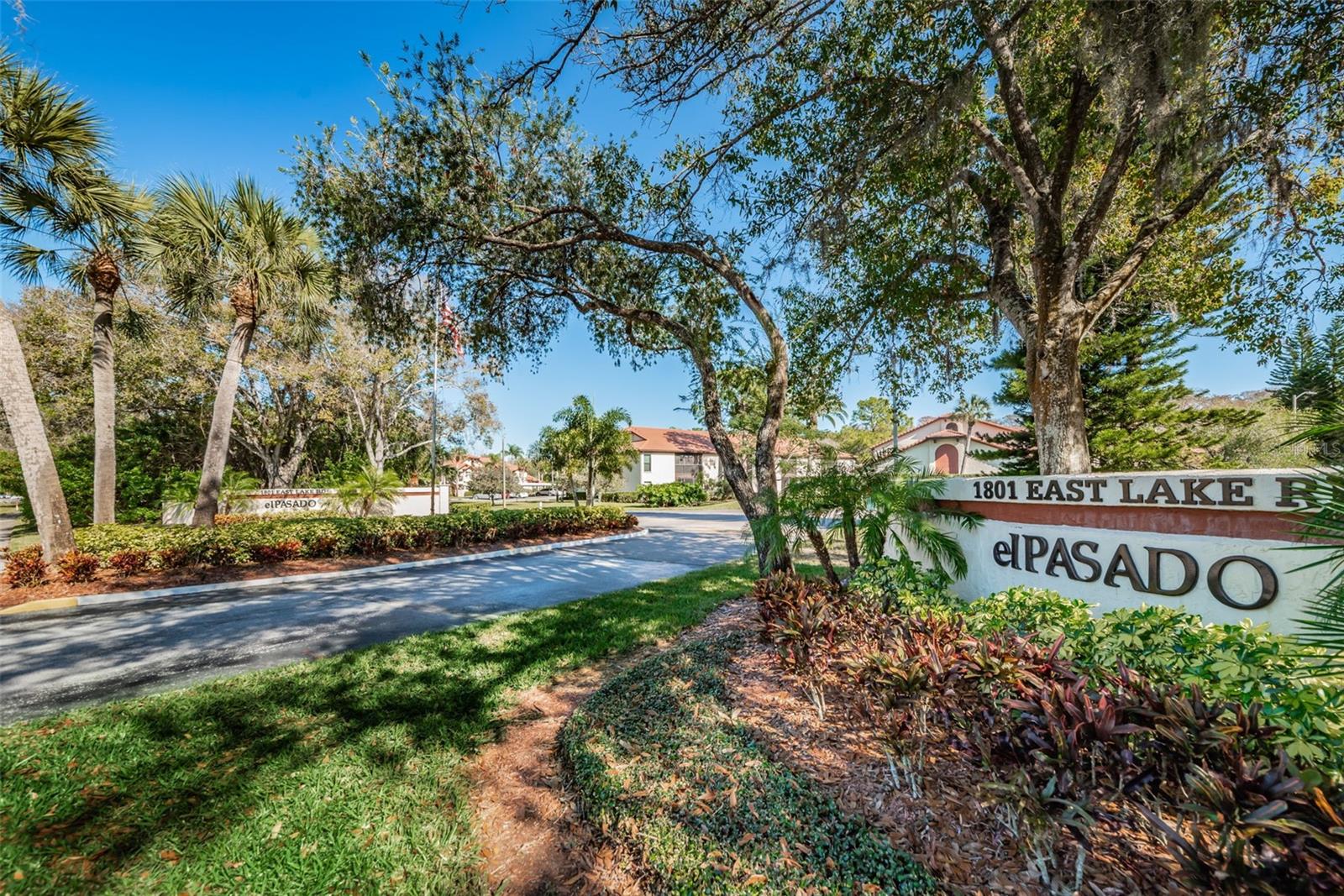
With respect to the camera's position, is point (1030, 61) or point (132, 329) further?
point (132, 329)

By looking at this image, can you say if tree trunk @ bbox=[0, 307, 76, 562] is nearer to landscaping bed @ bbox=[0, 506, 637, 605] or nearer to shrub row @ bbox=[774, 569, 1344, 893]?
landscaping bed @ bbox=[0, 506, 637, 605]

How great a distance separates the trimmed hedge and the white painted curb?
26.6 feet

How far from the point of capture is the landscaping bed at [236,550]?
7.74 m

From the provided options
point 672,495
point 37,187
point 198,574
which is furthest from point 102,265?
point 672,495

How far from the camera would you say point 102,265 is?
31.8 ft

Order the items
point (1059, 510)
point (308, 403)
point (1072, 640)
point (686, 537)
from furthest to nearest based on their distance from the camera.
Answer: point (308, 403) → point (686, 537) → point (1059, 510) → point (1072, 640)

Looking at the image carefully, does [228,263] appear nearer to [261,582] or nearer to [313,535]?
[313,535]

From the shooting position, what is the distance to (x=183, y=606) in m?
7.09

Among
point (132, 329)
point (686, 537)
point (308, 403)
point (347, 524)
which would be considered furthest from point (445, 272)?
point (308, 403)

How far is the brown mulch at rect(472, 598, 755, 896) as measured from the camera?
2.27 meters

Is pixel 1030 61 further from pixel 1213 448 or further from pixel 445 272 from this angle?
pixel 1213 448

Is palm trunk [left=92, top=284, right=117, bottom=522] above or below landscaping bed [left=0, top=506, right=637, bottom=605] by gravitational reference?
above

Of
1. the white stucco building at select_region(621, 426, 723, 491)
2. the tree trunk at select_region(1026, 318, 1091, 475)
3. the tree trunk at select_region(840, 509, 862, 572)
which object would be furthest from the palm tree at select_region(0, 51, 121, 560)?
the white stucco building at select_region(621, 426, 723, 491)

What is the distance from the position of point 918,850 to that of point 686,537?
14425 mm
